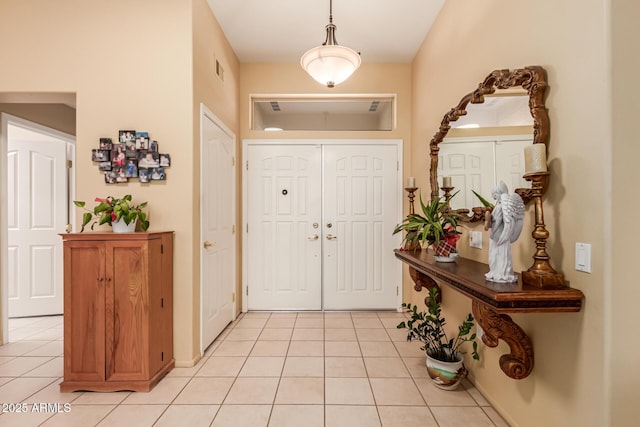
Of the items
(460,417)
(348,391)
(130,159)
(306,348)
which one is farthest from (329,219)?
(460,417)

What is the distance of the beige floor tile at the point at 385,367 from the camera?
2358 mm

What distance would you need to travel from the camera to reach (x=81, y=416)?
6.15 ft

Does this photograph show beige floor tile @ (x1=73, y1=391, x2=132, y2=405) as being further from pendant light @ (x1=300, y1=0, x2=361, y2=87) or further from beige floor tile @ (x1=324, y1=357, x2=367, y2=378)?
pendant light @ (x1=300, y1=0, x2=361, y2=87)

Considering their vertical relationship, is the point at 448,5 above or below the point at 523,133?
above

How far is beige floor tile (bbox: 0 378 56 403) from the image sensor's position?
2.07 metres

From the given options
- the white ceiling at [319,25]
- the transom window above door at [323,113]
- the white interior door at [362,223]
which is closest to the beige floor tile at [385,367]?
the white interior door at [362,223]

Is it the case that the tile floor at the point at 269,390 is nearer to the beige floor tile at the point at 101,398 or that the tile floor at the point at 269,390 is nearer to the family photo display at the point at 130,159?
the beige floor tile at the point at 101,398

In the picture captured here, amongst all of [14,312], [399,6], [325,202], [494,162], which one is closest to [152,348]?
[325,202]

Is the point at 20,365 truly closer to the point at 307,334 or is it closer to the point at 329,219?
the point at 307,334

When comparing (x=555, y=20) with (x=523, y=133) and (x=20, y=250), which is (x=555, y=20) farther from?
(x=20, y=250)

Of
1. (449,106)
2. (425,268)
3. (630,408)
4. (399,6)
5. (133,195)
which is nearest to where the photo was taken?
(630,408)

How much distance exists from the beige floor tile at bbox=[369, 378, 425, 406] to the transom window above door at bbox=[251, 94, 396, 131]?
2.80 metres

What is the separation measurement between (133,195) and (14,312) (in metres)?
2.76

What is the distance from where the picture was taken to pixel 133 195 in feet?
8.01
